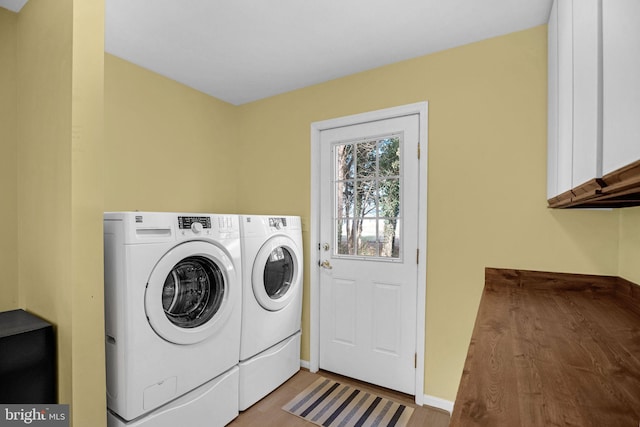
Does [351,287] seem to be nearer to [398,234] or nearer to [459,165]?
[398,234]

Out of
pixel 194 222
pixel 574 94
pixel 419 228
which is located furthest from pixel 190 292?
pixel 574 94

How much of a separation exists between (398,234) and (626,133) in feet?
5.44

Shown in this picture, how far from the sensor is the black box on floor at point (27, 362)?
49.5 inches

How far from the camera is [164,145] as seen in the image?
96.3 inches

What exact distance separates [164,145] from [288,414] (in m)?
2.19

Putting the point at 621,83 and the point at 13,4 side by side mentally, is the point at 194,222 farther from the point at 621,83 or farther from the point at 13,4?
the point at 621,83

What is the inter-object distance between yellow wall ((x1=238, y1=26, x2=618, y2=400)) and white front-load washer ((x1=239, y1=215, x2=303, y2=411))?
3.37ft

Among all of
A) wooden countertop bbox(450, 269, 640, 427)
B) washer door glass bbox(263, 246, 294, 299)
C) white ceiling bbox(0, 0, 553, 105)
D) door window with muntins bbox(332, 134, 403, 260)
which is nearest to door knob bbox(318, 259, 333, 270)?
door window with muntins bbox(332, 134, 403, 260)

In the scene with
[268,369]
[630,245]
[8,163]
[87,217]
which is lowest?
[268,369]

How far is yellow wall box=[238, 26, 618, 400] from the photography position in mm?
1723

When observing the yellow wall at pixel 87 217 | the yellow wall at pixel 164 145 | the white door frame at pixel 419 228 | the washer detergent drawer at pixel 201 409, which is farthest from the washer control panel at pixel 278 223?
the yellow wall at pixel 87 217

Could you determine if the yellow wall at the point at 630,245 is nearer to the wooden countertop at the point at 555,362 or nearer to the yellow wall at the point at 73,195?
the wooden countertop at the point at 555,362

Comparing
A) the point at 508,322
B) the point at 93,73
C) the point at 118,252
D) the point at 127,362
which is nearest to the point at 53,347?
the point at 127,362

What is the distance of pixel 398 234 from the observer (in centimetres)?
224
